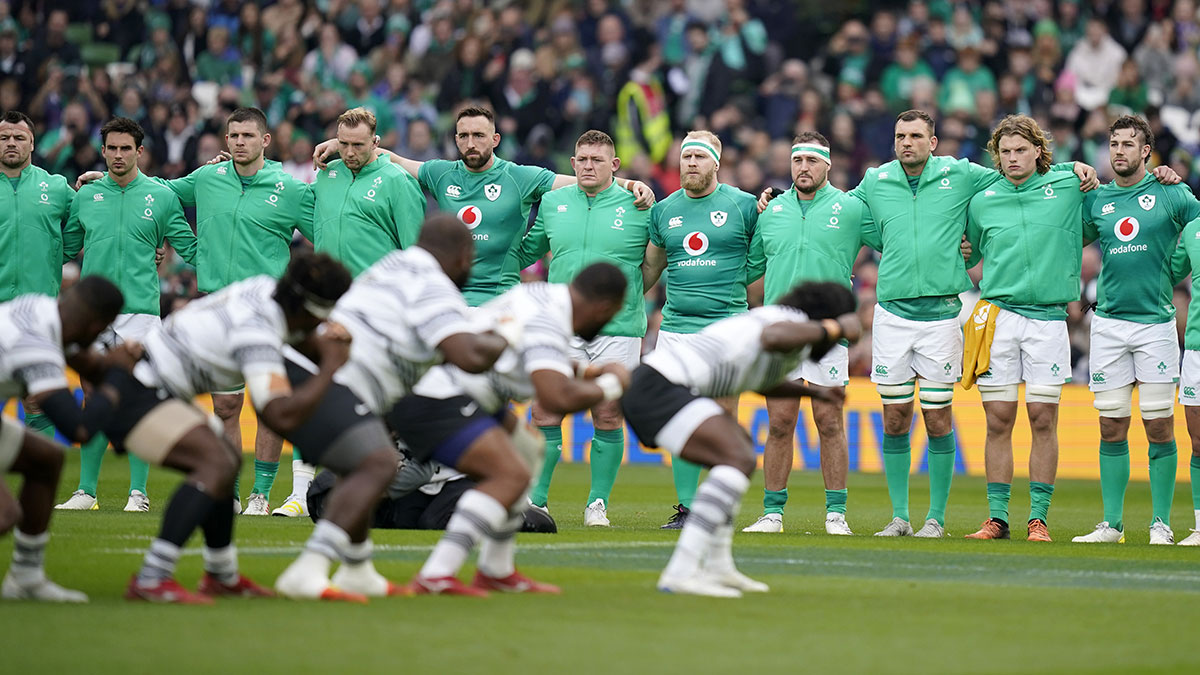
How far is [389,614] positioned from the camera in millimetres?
6969


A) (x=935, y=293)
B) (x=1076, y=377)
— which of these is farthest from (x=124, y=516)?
(x=1076, y=377)

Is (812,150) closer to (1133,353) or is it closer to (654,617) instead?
(1133,353)

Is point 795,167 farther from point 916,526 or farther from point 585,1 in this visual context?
point 585,1

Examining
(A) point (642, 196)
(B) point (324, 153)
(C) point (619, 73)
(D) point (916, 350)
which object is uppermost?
(C) point (619, 73)

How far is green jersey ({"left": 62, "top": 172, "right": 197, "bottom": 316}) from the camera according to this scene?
13.1 metres

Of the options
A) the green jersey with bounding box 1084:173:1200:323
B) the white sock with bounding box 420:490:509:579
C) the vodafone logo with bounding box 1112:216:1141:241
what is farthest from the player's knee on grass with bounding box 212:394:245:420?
the vodafone logo with bounding box 1112:216:1141:241

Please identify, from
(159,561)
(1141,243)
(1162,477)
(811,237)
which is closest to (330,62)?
(811,237)

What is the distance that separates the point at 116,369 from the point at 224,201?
5.81m

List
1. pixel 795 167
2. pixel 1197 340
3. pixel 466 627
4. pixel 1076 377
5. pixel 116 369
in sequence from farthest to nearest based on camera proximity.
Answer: pixel 1076 377 → pixel 795 167 → pixel 1197 340 → pixel 116 369 → pixel 466 627

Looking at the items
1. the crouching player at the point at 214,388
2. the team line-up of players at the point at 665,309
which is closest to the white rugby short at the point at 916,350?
the team line-up of players at the point at 665,309

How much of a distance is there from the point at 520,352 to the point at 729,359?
1132 millimetres

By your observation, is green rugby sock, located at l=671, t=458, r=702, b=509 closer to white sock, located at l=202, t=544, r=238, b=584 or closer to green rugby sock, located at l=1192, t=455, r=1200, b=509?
green rugby sock, located at l=1192, t=455, r=1200, b=509

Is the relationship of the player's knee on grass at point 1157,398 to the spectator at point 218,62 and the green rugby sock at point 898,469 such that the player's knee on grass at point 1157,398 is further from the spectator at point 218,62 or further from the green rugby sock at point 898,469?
the spectator at point 218,62

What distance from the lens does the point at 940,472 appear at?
12.3 meters
